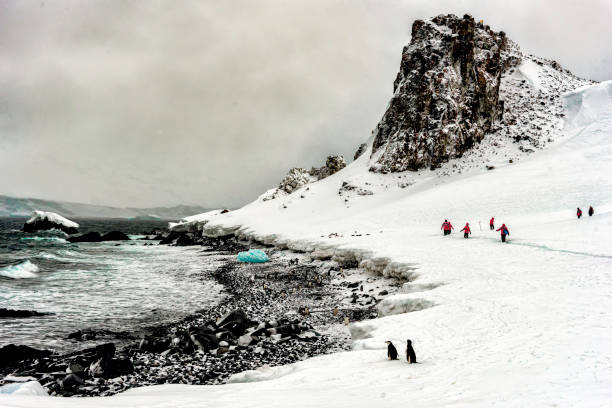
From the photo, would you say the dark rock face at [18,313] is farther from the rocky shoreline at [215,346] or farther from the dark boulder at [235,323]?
the dark boulder at [235,323]

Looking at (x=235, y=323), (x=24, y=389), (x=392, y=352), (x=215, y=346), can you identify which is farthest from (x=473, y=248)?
(x=24, y=389)

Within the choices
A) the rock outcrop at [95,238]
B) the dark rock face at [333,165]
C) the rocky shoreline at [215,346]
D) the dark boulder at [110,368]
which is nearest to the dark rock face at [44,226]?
the rock outcrop at [95,238]

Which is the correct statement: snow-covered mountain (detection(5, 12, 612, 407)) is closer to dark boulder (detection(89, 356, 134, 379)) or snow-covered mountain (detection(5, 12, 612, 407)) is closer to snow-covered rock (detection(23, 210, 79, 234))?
dark boulder (detection(89, 356, 134, 379))

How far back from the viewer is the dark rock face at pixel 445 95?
56.3 m

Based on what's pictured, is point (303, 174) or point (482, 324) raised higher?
point (303, 174)

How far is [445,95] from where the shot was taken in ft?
187

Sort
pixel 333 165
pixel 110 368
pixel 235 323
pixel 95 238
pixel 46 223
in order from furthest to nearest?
pixel 333 165 → pixel 46 223 → pixel 95 238 → pixel 235 323 → pixel 110 368

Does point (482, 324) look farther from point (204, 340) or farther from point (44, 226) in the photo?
point (44, 226)

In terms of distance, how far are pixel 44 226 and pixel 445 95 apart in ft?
307

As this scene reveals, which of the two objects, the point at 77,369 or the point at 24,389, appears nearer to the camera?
the point at 24,389

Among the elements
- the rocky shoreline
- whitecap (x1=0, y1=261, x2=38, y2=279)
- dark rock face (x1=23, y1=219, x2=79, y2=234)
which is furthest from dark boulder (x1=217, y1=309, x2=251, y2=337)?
dark rock face (x1=23, y1=219, x2=79, y2=234)

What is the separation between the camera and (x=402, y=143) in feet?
200

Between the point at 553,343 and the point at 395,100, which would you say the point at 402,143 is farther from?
the point at 553,343

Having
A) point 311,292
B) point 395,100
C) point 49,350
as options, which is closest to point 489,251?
point 311,292
